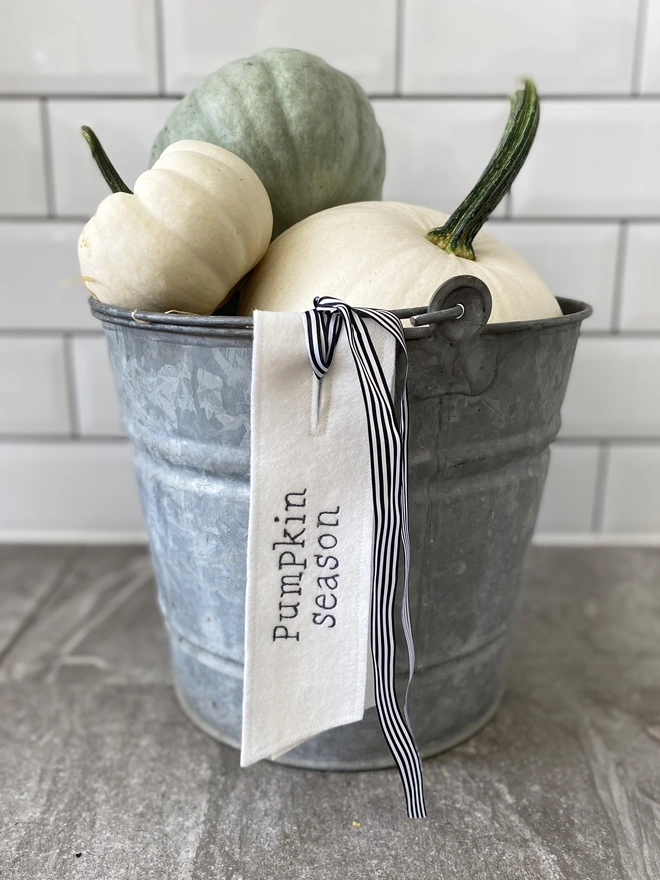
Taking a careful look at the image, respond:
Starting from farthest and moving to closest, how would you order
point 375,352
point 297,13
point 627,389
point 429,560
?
point 627,389 → point 297,13 → point 429,560 → point 375,352

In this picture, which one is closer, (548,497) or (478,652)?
(478,652)

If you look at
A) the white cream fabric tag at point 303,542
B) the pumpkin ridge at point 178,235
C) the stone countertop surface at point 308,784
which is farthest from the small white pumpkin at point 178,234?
the stone countertop surface at point 308,784

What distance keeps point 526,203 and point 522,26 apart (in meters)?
0.21

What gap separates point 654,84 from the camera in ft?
3.10

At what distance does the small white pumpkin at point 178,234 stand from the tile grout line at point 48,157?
1.63 ft

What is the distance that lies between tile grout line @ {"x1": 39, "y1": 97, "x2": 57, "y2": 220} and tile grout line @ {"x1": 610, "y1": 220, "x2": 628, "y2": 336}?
76cm

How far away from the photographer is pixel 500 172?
585 millimetres

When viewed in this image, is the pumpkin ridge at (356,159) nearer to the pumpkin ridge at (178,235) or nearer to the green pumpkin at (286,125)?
the green pumpkin at (286,125)

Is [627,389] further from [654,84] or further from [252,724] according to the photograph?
[252,724]

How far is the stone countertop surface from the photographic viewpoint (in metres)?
0.54

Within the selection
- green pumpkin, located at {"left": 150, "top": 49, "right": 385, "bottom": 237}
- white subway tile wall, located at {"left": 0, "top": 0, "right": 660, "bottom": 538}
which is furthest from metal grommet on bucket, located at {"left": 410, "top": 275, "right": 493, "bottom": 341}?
white subway tile wall, located at {"left": 0, "top": 0, "right": 660, "bottom": 538}

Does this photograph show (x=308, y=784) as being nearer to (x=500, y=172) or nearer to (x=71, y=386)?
(x=500, y=172)

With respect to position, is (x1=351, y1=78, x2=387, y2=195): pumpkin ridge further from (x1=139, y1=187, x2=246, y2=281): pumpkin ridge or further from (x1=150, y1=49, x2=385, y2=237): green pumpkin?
(x1=139, y1=187, x2=246, y2=281): pumpkin ridge

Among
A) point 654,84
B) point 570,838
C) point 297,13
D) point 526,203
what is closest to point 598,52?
point 654,84
